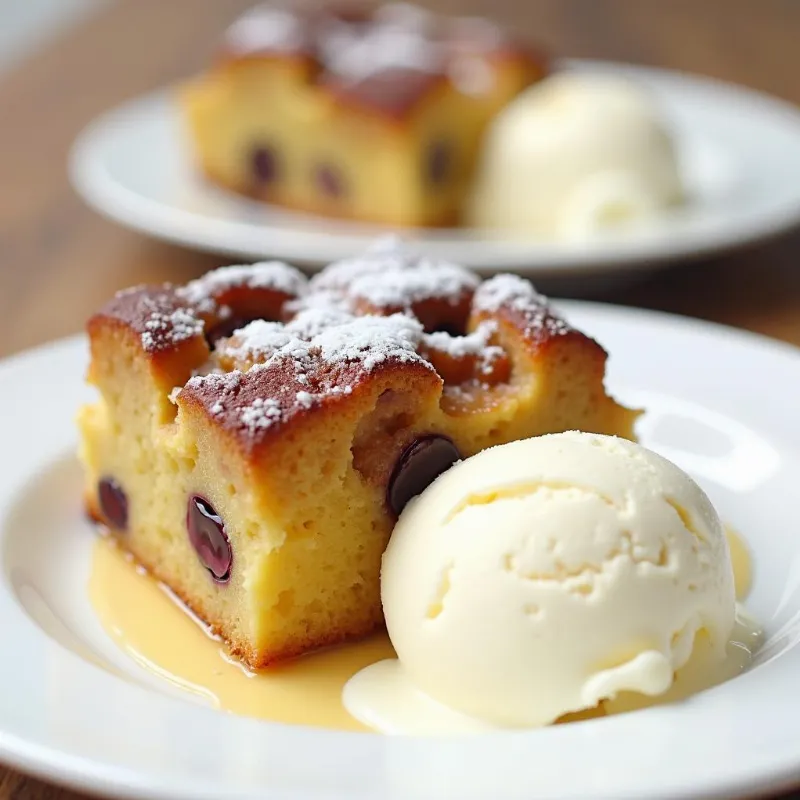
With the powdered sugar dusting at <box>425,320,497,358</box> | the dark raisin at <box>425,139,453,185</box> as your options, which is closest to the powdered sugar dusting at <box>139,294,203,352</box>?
the powdered sugar dusting at <box>425,320,497,358</box>

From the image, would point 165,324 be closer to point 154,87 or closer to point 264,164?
point 264,164

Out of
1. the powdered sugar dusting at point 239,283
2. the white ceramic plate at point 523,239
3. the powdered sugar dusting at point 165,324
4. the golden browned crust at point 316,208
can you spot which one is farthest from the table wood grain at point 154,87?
the powdered sugar dusting at point 239,283

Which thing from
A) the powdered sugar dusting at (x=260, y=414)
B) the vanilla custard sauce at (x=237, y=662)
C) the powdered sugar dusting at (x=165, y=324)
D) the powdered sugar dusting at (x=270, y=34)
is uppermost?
the powdered sugar dusting at (x=260, y=414)

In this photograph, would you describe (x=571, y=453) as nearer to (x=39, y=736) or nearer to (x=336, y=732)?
(x=336, y=732)

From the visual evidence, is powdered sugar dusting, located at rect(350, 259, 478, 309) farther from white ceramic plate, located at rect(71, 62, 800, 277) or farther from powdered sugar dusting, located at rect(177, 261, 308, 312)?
white ceramic plate, located at rect(71, 62, 800, 277)

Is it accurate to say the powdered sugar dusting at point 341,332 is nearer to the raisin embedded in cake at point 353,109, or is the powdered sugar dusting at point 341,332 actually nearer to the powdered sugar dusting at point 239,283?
the powdered sugar dusting at point 239,283

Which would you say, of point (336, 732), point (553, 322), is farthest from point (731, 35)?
point (336, 732)
